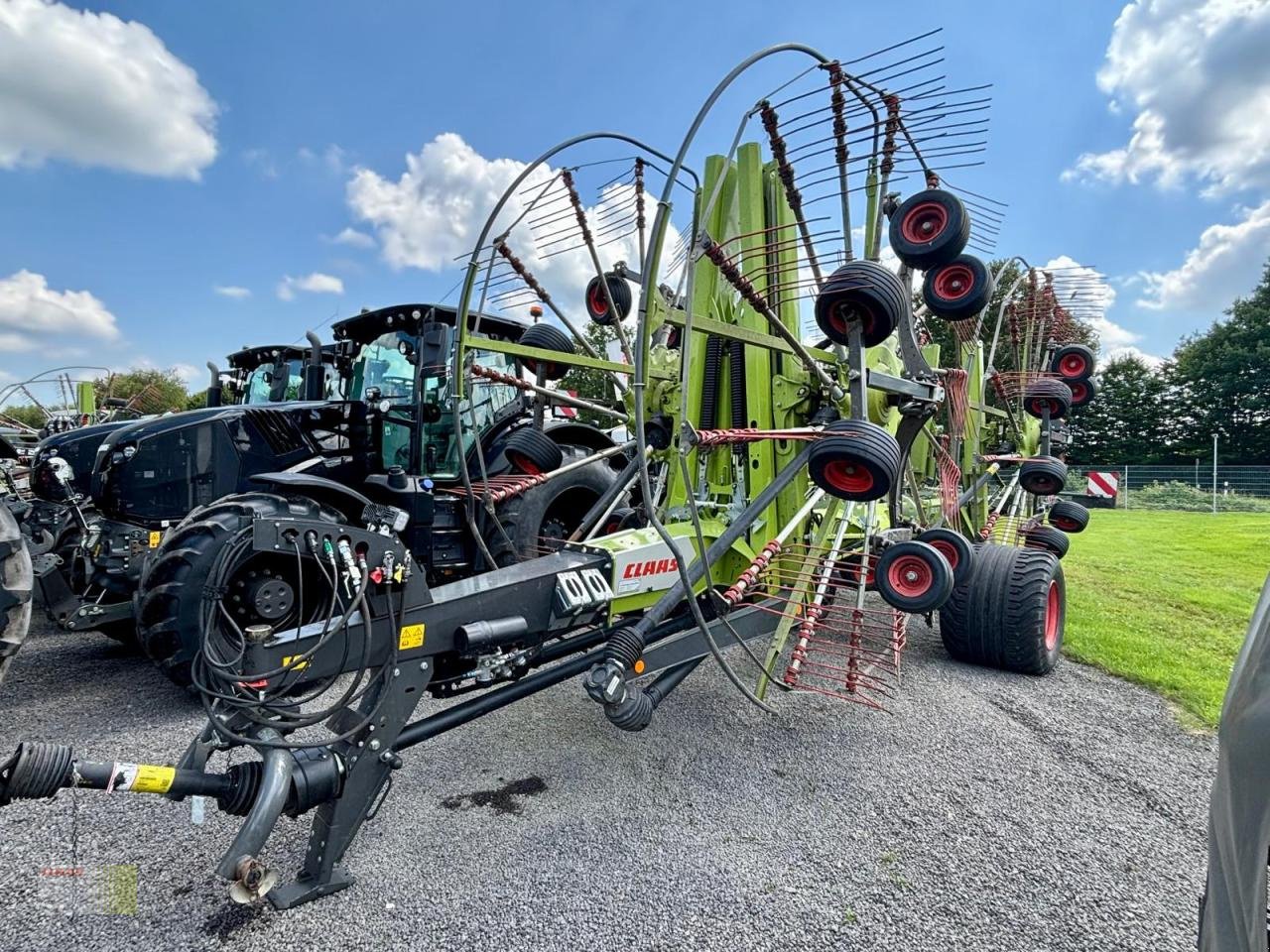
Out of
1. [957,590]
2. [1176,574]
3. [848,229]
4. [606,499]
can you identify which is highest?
[848,229]

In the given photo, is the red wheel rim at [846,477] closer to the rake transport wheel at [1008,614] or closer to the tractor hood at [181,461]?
the rake transport wheel at [1008,614]

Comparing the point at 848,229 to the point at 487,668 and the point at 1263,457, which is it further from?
the point at 1263,457

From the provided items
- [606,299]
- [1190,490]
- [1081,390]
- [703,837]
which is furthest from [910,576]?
[1190,490]

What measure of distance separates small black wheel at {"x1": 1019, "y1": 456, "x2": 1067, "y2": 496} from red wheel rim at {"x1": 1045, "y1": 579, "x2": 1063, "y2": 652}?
101cm

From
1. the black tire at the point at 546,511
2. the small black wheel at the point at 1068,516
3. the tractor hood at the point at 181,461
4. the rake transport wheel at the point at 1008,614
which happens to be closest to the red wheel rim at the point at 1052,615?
the rake transport wheel at the point at 1008,614

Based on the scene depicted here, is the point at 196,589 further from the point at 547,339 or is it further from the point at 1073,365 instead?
the point at 1073,365

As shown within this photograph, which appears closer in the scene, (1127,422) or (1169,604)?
(1169,604)

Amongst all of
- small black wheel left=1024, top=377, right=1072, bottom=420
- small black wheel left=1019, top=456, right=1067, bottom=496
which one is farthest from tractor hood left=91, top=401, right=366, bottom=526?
small black wheel left=1024, top=377, right=1072, bottom=420

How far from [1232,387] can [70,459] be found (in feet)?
144

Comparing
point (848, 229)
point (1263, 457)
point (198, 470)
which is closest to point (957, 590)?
point (848, 229)

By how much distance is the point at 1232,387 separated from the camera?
112 feet

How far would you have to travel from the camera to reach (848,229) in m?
3.63

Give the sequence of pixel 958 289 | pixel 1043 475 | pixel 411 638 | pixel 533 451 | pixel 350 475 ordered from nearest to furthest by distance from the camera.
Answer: pixel 411 638, pixel 958 289, pixel 533 451, pixel 350 475, pixel 1043 475

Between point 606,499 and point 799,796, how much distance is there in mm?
1960
